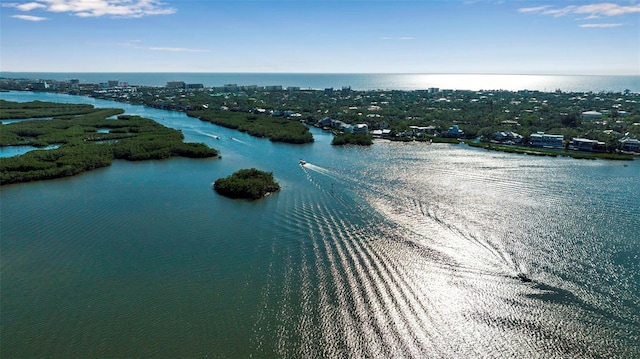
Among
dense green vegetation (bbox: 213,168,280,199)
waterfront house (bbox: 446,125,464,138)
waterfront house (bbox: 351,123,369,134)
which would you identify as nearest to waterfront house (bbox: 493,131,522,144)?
waterfront house (bbox: 446,125,464,138)

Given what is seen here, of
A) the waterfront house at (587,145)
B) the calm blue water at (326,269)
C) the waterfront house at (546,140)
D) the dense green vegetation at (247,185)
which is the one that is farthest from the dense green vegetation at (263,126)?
the waterfront house at (587,145)

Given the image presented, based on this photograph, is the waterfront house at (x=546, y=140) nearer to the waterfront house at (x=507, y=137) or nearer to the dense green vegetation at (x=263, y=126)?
the waterfront house at (x=507, y=137)

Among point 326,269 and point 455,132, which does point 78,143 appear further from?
point 455,132

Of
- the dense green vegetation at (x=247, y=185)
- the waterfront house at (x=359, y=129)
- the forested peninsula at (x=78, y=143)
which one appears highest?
the waterfront house at (x=359, y=129)

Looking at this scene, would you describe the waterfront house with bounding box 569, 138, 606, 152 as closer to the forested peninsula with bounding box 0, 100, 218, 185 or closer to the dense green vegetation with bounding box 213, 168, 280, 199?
the dense green vegetation with bounding box 213, 168, 280, 199

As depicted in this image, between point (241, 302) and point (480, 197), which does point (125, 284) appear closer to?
point (241, 302)

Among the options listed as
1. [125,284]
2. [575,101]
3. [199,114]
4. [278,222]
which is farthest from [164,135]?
[575,101]

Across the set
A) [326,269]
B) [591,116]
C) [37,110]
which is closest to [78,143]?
[326,269]
